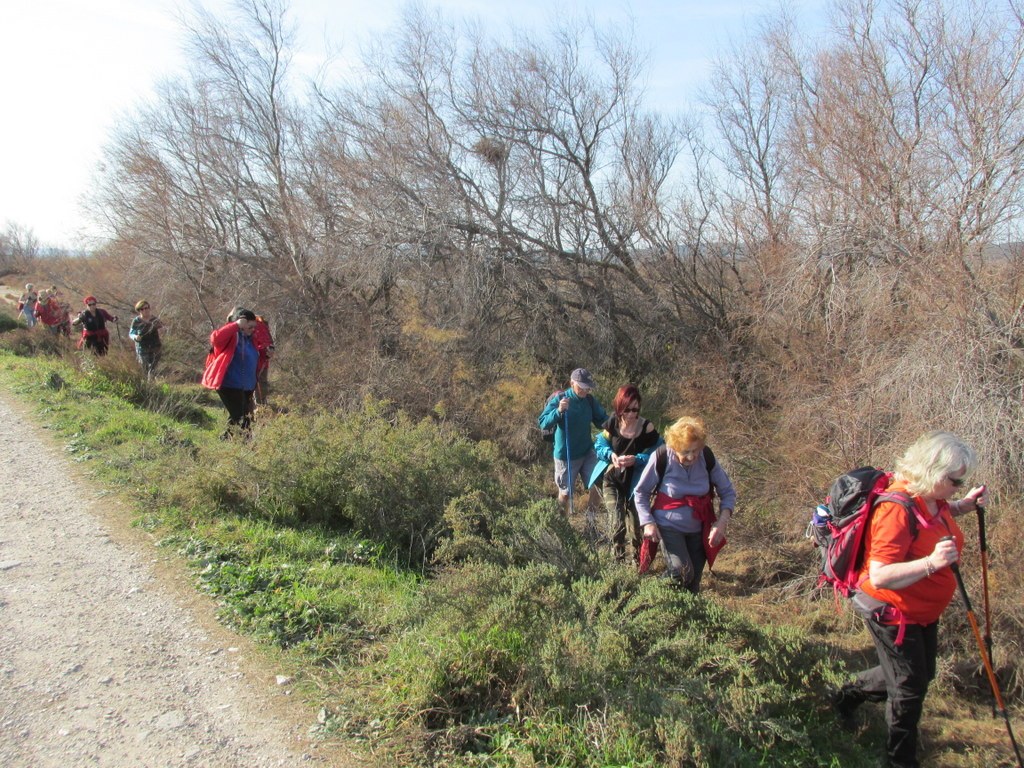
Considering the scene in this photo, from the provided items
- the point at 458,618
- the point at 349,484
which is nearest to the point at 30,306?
the point at 349,484

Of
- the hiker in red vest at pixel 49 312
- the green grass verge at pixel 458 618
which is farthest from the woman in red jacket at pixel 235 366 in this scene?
the hiker in red vest at pixel 49 312

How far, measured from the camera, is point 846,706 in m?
3.72

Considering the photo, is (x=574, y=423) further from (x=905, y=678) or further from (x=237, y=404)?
(x=237, y=404)

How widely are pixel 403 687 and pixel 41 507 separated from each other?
13.2ft

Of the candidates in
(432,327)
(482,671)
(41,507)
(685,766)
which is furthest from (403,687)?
(432,327)

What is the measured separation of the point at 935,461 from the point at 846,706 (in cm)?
152

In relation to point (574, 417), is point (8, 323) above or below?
below

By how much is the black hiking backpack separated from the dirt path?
8.06ft

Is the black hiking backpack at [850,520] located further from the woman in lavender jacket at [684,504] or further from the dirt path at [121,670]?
the dirt path at [121,670]

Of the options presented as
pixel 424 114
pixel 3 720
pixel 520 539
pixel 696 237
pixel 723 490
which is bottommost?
pixel 3 720

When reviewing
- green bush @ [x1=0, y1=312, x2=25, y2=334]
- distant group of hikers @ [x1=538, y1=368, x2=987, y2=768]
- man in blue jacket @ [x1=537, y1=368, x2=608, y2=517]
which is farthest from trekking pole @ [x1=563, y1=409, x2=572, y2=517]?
green bush @ [x1=0, y1=312, x2=25, y2=334]

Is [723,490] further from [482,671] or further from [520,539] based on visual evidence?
[482,671]

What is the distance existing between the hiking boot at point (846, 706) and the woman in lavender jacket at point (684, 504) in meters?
1.03

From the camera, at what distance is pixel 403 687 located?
323 centimetres
